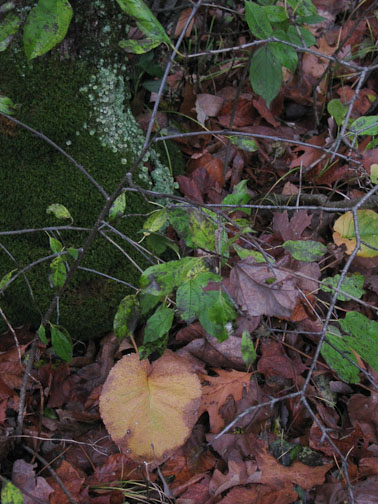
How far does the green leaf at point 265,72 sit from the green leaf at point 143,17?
707 millimetres

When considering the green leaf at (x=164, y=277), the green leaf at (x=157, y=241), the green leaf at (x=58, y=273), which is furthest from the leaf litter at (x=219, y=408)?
the green leaf at (x=58, y=273)

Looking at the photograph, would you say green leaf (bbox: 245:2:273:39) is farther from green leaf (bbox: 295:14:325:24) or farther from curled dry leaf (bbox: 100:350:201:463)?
curled dry leaf (bbox: 100:350:201:463)

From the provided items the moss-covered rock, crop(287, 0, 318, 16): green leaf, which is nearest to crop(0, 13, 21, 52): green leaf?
the moss-covered rock

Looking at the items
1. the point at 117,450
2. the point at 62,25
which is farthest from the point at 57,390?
the point at 62,25

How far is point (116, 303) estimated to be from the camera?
69.4 inches

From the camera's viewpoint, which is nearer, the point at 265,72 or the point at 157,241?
the point at 157,241

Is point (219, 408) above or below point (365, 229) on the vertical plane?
below

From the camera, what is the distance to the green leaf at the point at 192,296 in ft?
3.17

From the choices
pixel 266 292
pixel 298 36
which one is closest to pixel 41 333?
pixel 266 292

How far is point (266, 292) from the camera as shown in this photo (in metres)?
0.94

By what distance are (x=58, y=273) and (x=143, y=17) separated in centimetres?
70

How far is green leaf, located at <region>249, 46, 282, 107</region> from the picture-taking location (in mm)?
1609

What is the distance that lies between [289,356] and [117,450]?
788mm

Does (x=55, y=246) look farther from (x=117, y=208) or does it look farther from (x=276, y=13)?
(x=276, y=13)
